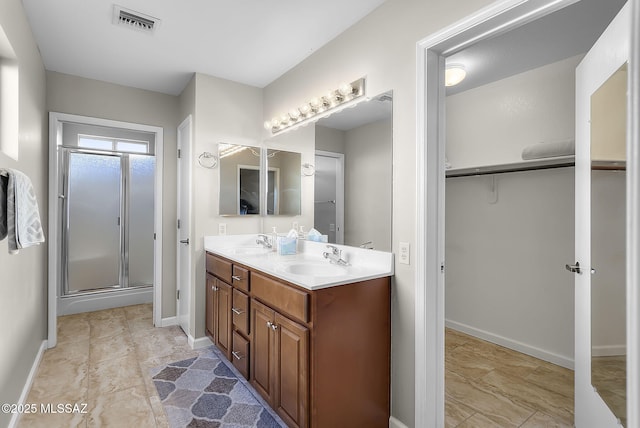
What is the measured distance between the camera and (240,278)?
2.20 m

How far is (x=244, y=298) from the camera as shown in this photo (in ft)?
7.07

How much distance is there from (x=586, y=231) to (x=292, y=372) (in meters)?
1.67

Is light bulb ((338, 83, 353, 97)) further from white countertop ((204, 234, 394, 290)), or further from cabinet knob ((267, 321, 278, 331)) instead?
cabinet knob ((267, 321, 278, 331))

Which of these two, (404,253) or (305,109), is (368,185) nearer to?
(404,253)

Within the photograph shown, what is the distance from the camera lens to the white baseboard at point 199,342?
9.32 ft

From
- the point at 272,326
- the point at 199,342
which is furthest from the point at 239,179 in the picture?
the point at 272,326

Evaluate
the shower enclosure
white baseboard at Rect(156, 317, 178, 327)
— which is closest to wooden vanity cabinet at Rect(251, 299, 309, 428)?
white baseboard at Rect(156, 317, 178, 327)

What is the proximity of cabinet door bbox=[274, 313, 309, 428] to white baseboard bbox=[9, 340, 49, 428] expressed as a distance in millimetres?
1457

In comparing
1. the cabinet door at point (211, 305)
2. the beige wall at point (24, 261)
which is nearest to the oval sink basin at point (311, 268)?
the cabinet door at point (211, 305)

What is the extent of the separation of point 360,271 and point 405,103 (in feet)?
3.21

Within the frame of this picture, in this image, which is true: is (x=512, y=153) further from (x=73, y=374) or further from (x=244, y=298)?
(x=73, y=374)

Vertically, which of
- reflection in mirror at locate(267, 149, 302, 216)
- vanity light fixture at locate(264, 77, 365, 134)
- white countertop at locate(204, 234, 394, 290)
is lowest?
white countertop at locate(204, 234, 394, 290)

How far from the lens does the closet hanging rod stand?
2.36 metres

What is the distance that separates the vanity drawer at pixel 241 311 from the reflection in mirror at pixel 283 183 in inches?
34.6
